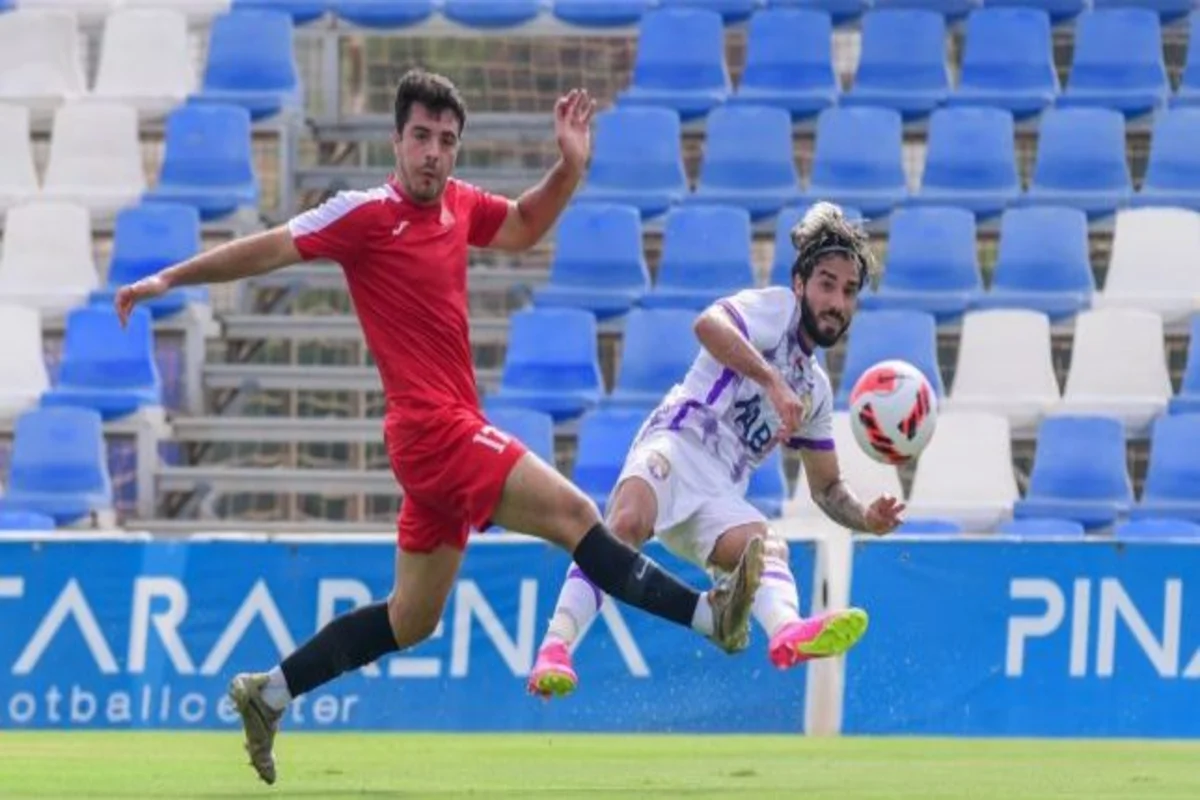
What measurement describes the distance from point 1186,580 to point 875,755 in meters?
2.97

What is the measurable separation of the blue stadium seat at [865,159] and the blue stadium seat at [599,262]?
1.29 metres

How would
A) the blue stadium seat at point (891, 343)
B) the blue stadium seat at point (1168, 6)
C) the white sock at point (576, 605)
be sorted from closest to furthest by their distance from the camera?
the white sock at point (576, 605)
the blue stadium seat at point (891, 343)
the blue stadium seat at point (1168, 6)

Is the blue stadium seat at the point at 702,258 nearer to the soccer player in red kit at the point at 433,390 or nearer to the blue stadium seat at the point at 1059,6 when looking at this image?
the blue stadium seat at the point at 1059,6

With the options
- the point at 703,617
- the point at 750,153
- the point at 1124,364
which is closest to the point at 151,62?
the point at 750,153

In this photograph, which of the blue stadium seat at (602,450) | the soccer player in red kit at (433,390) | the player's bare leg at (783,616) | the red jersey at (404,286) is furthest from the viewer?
the blue stadium seat at (602,450)

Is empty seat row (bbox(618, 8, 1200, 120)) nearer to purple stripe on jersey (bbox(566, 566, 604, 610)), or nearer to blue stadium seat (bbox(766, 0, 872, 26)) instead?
blue stadium seat (bbox(766, 0, 872, 26))

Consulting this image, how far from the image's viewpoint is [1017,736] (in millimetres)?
14375

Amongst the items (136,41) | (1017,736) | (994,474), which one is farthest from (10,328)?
(1017,736)

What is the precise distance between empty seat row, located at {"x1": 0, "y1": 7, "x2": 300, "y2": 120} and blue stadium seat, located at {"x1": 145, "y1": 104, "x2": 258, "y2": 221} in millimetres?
528

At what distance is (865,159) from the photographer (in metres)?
19.5

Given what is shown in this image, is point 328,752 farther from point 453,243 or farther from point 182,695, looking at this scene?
point 453,243

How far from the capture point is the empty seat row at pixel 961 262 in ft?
61.3

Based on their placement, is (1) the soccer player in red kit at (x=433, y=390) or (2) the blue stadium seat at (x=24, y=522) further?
(2) the blue stadium seat at (x=24, y=522)

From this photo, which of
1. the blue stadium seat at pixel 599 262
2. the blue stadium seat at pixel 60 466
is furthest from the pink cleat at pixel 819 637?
the blue stadium seat at pixel 599 262
